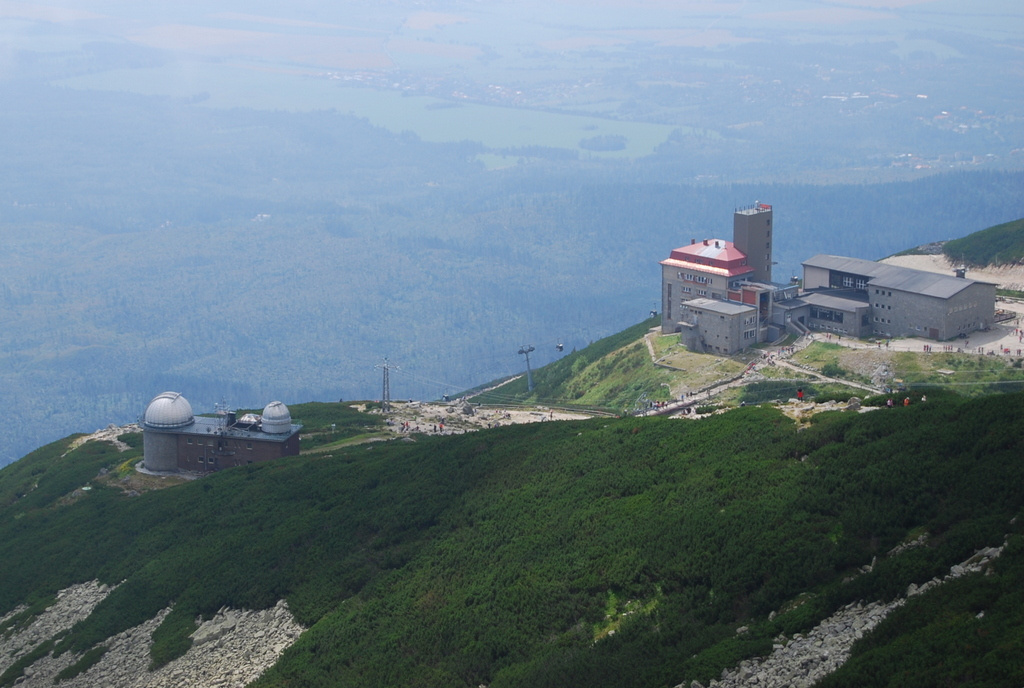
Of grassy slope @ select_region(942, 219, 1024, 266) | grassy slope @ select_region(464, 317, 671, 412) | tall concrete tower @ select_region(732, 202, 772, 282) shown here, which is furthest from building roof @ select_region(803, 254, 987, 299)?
grassy slope @ select_region(942, 219, 1024, 266)

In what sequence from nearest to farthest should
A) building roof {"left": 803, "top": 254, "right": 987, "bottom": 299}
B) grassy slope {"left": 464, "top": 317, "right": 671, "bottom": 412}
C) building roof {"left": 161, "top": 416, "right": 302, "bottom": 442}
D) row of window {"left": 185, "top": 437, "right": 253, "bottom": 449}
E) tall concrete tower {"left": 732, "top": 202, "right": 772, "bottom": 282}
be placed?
building roof {"left": 161, "top": 416, "right": 302, "bottom": 442} → row of window {"left": 185, "top": 437, "right": 253, "bottom": 449} → building roof {"left": 803, "top": 254, "right": 987, "bottom": 299} → grassy slope {"left": 464, "top": 317, "right": 671, "bottom": 412} → tall concrete tower {"left": 732, "top": 202, "right": 772, "bottom": 282}

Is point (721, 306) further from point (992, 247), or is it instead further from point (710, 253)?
point (992, 247)

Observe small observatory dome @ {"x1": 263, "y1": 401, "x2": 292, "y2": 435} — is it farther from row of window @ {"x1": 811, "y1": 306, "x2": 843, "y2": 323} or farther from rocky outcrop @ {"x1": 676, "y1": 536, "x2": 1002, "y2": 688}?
rocky outcrop @ {"x1": 676, "y1": 536, "x2": 1002, "y2": 688}

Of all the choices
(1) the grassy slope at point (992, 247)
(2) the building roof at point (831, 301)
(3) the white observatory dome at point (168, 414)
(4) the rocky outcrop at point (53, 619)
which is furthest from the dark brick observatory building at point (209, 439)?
(1) the grassy slope at point (992, 247)

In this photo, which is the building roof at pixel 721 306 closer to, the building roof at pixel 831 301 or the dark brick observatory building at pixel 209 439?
the building roof at pixel 831 301

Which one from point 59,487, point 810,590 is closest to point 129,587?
point 59,487

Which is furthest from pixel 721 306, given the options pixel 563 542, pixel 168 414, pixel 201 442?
pixel 563 542
